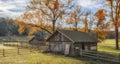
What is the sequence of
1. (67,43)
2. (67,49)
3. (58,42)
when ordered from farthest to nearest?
1. (58,42)
2. (67,43)
3. (67,49)

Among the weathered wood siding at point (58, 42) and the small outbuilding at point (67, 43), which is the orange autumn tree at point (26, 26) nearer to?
the small outbuilding at point (67, 43)

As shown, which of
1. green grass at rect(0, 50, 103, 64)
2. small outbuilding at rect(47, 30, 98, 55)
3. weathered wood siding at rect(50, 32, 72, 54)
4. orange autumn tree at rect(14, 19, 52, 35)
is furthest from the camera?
orange autumn tree at rect(14, 19, 52, 35)

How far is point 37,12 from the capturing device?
51188 mm

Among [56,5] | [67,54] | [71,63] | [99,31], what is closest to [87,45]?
[67,54]

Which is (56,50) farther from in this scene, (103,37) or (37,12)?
(103,37)

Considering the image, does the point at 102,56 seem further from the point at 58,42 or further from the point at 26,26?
the point at 26,26

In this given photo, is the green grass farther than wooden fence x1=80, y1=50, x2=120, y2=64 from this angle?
No

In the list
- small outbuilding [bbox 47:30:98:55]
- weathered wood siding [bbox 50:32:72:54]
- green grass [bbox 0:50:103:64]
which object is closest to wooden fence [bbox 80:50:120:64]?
green grass [bbox 0:50:103:64]

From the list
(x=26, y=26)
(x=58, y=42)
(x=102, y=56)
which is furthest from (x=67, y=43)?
(x=26, y=26)

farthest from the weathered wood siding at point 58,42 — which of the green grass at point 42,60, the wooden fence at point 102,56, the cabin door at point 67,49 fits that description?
the green grass at point 42,60

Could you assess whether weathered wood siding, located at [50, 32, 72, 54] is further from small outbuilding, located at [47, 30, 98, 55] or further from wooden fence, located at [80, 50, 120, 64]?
wooden fence, located at [80, 50, 120, 64]

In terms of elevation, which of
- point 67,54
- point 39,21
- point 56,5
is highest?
point 56,5

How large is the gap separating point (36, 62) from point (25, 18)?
25949mm

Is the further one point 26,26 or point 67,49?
point 26,26
